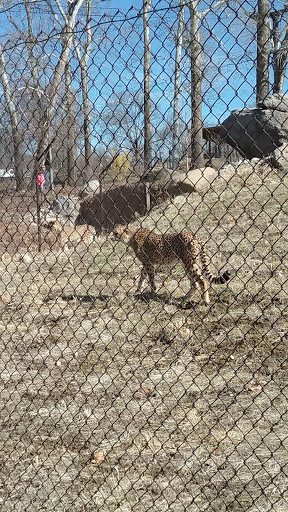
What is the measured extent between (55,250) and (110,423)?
24.8 feet

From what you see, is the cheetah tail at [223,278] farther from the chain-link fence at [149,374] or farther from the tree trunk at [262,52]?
the tree trunk at [262,52]

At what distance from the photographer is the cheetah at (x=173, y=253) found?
6816 millimetres

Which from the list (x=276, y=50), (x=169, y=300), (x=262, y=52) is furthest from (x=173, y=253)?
(x=262, y=52)

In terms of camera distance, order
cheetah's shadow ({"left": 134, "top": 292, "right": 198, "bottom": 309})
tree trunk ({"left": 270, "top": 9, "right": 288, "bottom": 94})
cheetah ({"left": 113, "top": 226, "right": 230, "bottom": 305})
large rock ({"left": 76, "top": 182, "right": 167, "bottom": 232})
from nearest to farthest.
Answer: tree trunk ({"left": 270, "top": 9, "right": 288, "bottom": 94}) < cheetah's shadow ({"left": 134, "top": 292, "right": 198, "bottom": 309}) < cheetah ({"left": 113, "top": 226, "right": 230, "bottom": 305}) < large rock ({"left": 76, "top": 182, "right": 167, "bottom": 232})

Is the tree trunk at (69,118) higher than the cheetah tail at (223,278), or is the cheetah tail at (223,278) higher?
the tree trunk at (69,118)

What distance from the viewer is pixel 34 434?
379cm

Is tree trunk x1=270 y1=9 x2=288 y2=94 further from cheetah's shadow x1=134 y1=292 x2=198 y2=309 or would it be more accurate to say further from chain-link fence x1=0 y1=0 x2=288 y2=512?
cheetah's shadow x1=134 y1=292 x2=198 y2=309

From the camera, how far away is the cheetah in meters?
6.82

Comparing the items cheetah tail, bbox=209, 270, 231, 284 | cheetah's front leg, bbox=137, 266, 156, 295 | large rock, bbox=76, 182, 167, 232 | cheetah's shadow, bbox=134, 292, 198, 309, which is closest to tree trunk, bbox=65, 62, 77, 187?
cheetah tail, bbox=209, 270, 231, 284

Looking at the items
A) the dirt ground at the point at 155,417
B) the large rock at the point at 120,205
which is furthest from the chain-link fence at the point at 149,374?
the large rock at the point at 120,205

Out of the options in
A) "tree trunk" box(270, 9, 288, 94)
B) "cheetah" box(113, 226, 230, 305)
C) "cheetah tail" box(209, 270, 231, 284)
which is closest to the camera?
"tree trunk" box(270, 9, 288, 94)

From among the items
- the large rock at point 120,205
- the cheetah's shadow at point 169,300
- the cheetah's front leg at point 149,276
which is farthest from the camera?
the large rock at point 120,205

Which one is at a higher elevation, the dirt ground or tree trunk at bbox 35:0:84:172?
tree trunk at bbox 35:0:84:172

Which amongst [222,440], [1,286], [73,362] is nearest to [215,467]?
[222,440]
